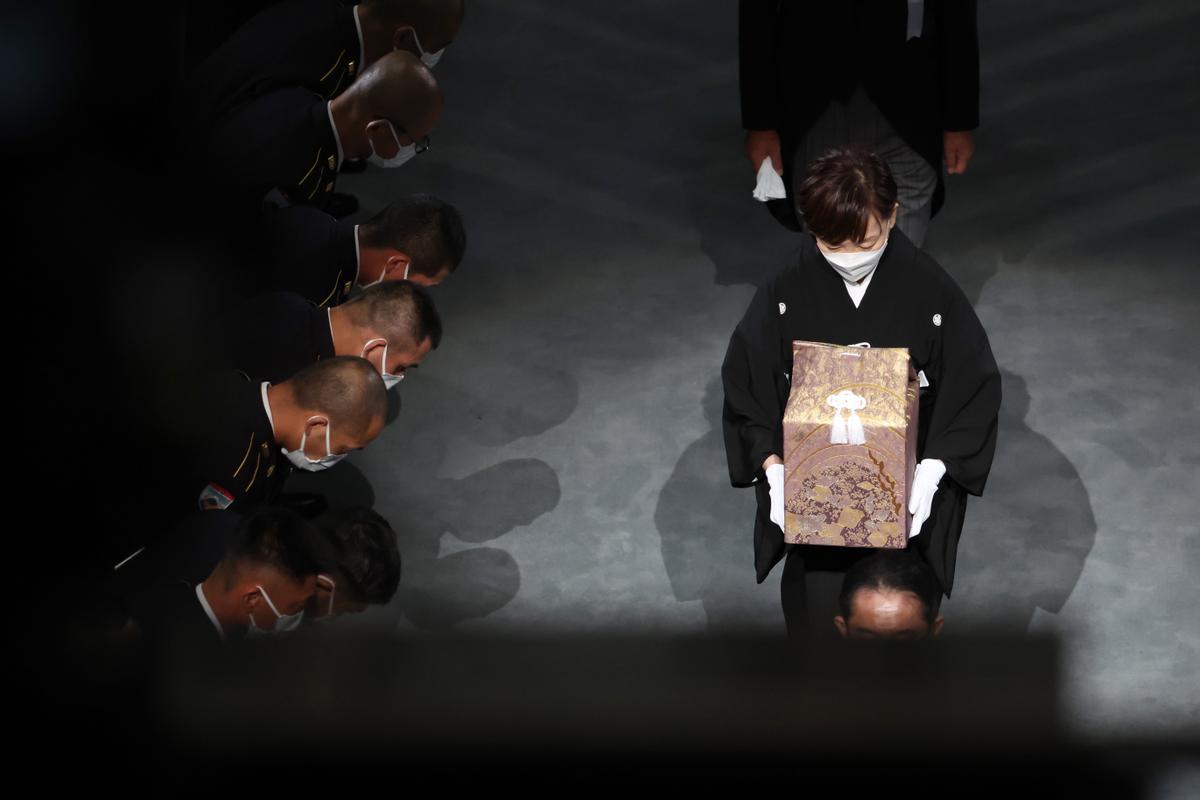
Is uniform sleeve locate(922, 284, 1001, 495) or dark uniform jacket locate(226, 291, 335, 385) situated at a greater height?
dark uniform jacket locate(226, 291, 335, 385)

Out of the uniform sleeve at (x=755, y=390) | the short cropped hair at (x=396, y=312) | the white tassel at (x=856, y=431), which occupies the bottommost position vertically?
the white tassel at (x=856, y=431)

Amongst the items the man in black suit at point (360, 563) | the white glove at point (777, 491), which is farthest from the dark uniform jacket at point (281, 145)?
the white glove at point (777, 491)

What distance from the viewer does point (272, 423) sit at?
3871 millimetres

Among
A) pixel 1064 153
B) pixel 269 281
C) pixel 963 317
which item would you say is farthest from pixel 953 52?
pixel 269 281

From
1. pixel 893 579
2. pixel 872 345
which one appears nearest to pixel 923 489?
pixel 893 579

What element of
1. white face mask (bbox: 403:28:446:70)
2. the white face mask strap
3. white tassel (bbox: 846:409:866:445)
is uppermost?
white face mask (bbox: 403:28:446:70)

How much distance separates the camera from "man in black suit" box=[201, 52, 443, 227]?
15.6 feet

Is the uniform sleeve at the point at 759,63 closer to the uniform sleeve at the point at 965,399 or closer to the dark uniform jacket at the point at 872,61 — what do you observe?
the dark uniform jacket at the point at 872,61

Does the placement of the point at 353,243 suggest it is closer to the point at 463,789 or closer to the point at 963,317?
the point at 963,317

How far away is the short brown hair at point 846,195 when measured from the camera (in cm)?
311

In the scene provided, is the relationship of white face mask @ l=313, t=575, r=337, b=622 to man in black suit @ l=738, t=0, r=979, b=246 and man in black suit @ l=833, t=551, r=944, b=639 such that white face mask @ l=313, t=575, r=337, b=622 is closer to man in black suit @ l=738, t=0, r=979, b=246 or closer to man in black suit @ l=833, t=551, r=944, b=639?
man in black suit @ l=833, t=551, r=944, b=639

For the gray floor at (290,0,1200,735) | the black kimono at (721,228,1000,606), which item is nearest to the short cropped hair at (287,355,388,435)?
the gray floor at (290,0,1200,735)

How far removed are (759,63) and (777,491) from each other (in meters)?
1.48

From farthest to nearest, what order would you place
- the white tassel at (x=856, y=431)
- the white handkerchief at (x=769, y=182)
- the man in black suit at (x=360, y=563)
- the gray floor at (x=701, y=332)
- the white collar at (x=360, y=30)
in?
1. the white collar at (x=360, y=30)
2. the white handkerchief at (x=769, y=182)
3. the gray floor at (x=701, y=332)
4. the man in black suit at (x=360, y=563)
5. the white tassel at (x=856, y=431)
